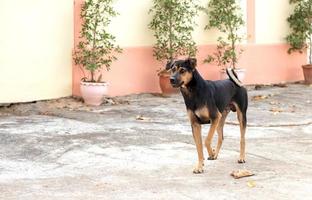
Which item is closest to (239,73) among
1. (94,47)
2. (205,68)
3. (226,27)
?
(205,68)

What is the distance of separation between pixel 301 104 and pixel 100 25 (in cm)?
387

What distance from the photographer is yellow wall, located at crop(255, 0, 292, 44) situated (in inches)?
576

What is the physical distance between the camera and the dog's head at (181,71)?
6125 mm

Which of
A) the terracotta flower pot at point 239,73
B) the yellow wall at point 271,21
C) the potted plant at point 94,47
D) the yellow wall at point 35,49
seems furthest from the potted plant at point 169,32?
the yellow wall at point 271,21

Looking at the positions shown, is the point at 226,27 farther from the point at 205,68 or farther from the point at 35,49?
the point at 35,49

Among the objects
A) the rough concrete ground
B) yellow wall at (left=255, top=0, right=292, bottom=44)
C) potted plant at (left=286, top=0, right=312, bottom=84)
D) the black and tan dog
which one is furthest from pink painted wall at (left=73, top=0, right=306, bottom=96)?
the black and tan dog

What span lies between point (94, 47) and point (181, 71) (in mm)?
5266

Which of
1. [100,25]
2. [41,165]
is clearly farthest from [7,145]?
[100,25]

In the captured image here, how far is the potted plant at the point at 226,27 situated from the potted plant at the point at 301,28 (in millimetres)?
1687

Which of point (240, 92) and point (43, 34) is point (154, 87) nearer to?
point (43, 34)

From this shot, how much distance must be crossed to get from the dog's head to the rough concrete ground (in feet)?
3.02

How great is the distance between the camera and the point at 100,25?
1148 cm

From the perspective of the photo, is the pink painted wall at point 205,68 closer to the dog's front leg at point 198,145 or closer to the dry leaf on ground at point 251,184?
the dog's front leg at point 198,145

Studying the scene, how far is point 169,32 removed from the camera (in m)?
12.5
